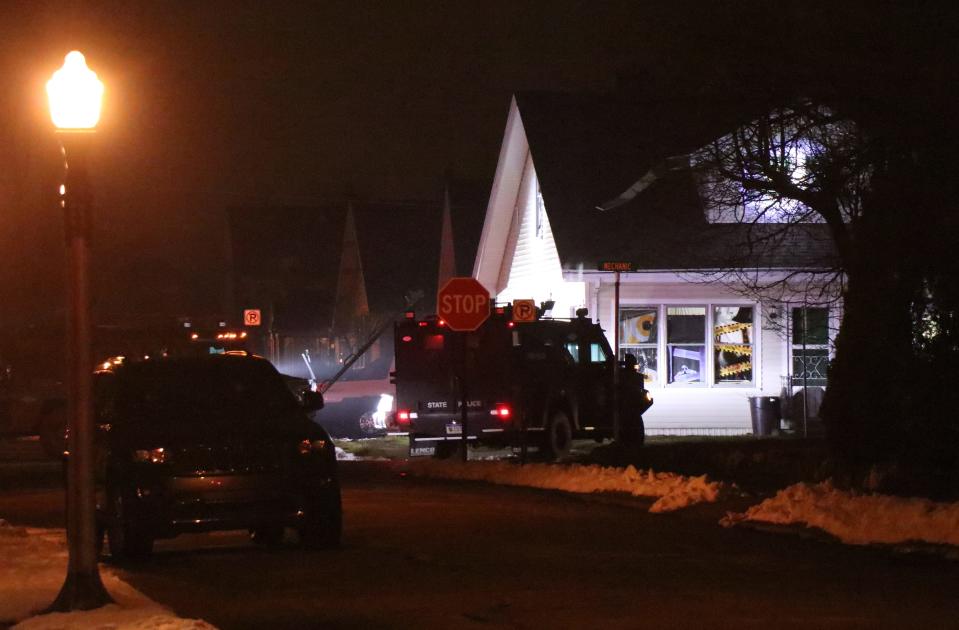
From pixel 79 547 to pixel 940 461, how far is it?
10.0 meters

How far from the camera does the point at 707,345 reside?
32.8 metres

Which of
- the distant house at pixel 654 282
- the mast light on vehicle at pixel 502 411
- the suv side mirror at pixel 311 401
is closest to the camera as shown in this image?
the suv side mirror at pixel 311 401

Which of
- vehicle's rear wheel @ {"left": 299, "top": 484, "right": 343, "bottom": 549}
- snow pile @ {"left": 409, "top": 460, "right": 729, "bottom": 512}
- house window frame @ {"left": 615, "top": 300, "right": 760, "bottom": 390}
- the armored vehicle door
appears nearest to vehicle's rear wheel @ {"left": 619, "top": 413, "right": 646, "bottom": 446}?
the armored vehicle door

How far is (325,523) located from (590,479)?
7.15 meters

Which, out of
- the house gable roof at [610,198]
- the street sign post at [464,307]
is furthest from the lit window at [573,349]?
the street sign post at [464,307]

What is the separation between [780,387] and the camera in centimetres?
3278

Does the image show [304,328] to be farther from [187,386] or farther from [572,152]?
[187,386]

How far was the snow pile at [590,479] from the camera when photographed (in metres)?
16.9

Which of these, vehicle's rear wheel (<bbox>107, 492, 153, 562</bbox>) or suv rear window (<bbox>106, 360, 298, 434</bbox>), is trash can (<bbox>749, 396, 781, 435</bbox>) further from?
vehicle's rear wheel (<bbox>107, 492, 153, 562</bbox>)

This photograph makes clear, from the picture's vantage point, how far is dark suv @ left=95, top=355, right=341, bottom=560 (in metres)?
12.5

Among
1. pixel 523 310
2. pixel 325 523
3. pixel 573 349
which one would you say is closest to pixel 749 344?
pixel 573 349

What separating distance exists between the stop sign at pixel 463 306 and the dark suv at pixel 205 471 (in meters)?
9.03

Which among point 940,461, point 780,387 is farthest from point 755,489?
point 780,387

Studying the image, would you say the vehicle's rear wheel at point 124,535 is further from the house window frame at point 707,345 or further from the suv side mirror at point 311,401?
the house window frame at point 707,345
